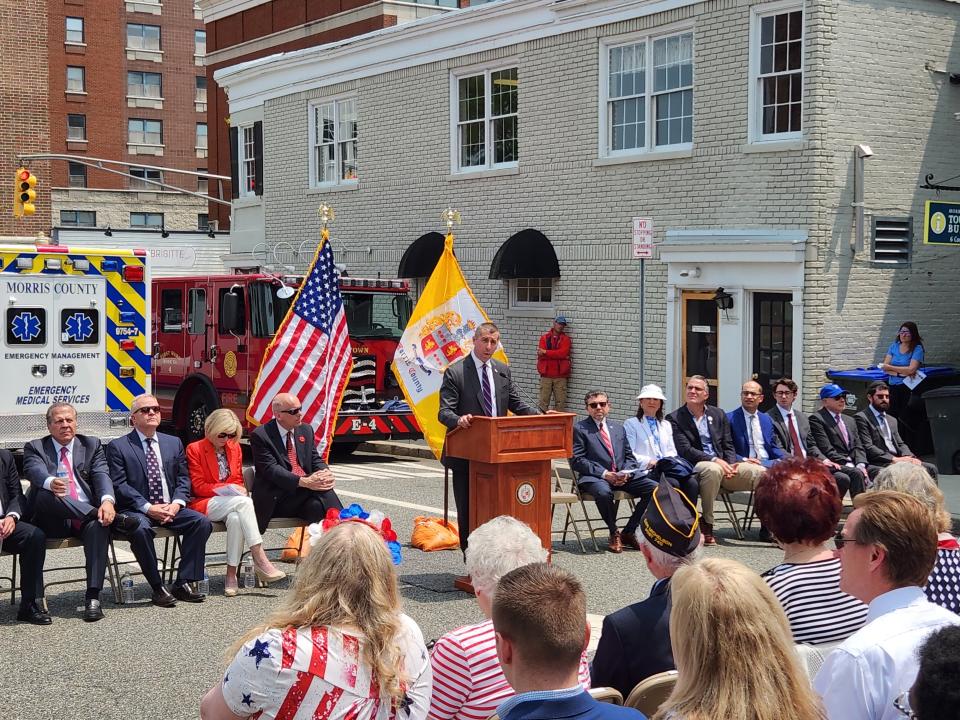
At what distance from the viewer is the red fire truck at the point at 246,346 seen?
57.7ft

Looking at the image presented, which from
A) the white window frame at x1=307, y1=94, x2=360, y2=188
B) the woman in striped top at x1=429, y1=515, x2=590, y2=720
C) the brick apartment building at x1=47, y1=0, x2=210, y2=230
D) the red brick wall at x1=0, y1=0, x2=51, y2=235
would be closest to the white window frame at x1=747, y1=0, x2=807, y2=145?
the white window frame at x1=307, y1=94, x2=360, y2=188

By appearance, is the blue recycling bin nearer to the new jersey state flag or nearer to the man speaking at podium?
the new jersey state flag

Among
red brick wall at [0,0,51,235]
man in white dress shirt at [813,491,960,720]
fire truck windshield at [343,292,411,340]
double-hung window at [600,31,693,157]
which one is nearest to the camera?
man in white dress shirt at [813,491,960,720]

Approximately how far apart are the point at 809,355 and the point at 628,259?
355 cm

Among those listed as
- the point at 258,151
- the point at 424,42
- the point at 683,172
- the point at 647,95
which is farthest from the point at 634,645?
the point at 258,151

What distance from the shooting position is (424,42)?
2311 cm

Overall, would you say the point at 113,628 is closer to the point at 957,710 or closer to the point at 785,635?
the point at 785,635

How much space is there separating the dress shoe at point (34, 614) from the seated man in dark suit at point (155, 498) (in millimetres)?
774

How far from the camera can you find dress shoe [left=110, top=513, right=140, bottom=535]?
905cm

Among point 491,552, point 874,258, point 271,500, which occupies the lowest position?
point 271,500

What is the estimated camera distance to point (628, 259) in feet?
63.3

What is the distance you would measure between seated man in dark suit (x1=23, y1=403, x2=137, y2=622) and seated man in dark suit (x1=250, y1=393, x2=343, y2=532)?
1.18 metres

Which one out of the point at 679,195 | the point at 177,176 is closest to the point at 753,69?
the point at 679,195

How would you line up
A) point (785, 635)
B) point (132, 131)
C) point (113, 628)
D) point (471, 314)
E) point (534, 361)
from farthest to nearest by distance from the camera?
1. point (132, 131)
2. point (534, 361)
3. point (471, 314)
4. point (113, 628)
5. point (785, 635)
